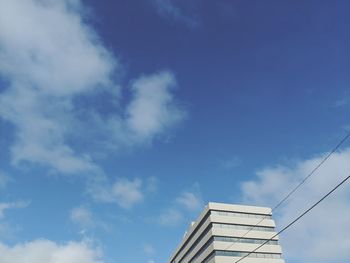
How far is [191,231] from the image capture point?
8331cm

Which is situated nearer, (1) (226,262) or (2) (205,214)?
(1) (226,262)

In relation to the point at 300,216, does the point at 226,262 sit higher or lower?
higher

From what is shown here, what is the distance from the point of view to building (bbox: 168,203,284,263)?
70.7m

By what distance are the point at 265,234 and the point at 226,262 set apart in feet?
38.5

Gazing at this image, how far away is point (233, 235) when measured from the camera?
7269 cm

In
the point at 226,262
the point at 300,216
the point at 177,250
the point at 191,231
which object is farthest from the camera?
the point at 177,250

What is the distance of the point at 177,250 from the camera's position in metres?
94.3

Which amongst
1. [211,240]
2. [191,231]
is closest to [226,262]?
[211,240]

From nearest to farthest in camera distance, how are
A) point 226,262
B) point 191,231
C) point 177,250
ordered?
point 226,262 → point 191,231 → point 177,250

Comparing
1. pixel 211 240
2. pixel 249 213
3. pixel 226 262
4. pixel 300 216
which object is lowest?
pixel 300 216

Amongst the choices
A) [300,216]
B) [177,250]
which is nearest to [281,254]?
[177,250]

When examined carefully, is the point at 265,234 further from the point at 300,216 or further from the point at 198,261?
the point at 300,216

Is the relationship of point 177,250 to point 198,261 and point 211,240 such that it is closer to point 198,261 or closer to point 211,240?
point 198,261

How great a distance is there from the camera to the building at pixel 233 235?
2783 inches
